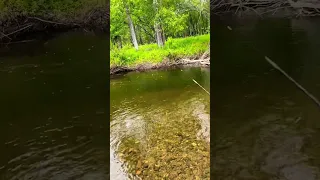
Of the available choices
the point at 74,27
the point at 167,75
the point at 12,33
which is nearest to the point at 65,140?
the point at 167,75

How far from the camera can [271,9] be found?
19.8 meters

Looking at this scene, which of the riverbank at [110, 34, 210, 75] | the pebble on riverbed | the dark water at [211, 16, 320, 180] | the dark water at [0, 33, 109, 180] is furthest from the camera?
the riverbank at [110, 34, 210, 75]

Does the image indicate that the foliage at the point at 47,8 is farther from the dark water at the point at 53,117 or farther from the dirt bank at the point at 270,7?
the dirt bank at the point at 270,7

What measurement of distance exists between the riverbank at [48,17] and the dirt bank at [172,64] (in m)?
6.01

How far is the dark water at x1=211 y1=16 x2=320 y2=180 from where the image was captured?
6535 mm

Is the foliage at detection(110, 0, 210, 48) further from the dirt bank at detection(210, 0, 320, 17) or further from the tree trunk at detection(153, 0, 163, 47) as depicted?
the dirt bank at detection(210, 0, 320, 17)

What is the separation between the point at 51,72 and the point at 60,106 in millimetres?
4785

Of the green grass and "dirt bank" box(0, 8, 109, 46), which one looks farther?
the green grass

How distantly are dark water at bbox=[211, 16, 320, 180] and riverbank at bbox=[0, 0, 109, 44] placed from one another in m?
10.7

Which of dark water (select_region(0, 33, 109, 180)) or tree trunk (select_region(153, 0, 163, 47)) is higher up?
tree trunk (select_region(153, 0, 163, 47))

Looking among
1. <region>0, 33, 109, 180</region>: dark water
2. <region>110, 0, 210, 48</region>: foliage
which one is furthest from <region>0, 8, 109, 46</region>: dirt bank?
<region>0, 33, 109, 180</region>: dark water

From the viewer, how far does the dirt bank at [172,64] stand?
19.1 meters

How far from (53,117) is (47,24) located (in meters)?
15.2

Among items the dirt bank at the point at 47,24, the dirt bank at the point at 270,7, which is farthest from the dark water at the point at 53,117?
the dirt bank at the point at 270,7
